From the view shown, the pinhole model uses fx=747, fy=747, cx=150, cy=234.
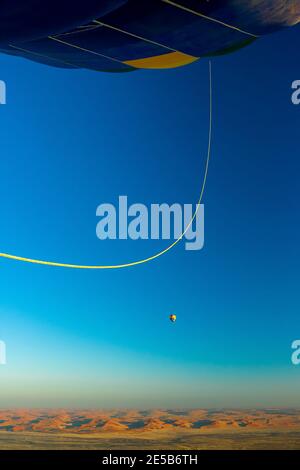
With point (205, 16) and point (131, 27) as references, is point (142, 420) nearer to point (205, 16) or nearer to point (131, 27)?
point (131, 27)

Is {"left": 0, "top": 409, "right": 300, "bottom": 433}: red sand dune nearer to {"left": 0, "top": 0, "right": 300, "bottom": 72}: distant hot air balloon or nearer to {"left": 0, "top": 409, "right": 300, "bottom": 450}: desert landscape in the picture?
{"left": 0, "top": 409, "right": 300, "bottom": 450}: desert landscape

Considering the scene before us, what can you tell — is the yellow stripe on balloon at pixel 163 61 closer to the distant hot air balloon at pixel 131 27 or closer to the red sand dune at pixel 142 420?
the distant hot air balloon at pixel 131 27

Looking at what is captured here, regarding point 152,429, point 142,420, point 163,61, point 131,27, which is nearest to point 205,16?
point 131,27

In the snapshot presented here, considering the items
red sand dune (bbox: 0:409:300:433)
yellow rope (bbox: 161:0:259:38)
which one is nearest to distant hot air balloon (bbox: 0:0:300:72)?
yellow rope (bbox: 161:0:259:38)

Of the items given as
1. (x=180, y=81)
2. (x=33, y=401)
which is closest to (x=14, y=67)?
(x=180, y=81)

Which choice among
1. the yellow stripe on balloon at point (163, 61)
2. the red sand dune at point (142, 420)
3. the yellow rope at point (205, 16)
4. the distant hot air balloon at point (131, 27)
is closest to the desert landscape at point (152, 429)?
the red sand dune at point (142, 420)

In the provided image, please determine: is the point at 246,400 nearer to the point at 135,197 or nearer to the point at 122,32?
the point at 135,197
